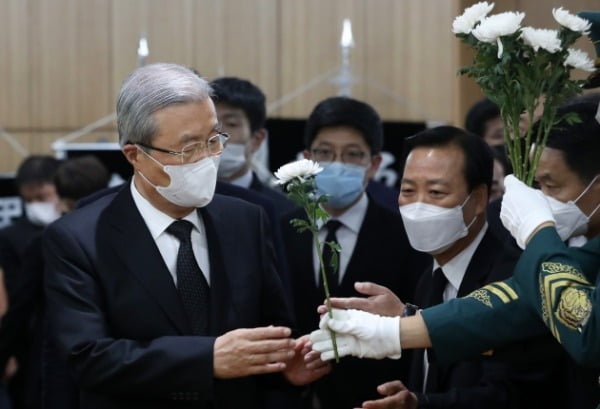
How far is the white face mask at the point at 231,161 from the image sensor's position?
13.5ft

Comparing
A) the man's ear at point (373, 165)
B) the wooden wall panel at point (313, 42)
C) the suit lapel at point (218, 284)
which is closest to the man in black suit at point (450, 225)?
the suit lapel at point (218, 284)

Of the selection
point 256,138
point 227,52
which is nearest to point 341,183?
point 256,138

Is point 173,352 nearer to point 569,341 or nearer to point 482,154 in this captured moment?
point 569,341

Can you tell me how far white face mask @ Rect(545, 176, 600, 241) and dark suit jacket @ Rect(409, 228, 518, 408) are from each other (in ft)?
0.60

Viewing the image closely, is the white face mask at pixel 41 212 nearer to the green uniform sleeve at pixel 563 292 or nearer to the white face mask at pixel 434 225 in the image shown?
the white face mask at pixel 434 225

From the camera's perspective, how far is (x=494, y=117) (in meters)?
4.64

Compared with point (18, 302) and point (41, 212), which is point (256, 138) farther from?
point (41, 212)

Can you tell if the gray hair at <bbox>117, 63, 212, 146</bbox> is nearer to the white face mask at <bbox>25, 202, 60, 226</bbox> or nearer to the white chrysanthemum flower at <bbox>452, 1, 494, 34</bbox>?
the white chrysanthemum flower at <bbox>452, 1, 494, 34</bbox>

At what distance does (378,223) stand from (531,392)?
1044 millimetres

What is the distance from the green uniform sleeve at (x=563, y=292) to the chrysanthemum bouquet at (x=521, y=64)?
0.75 ft

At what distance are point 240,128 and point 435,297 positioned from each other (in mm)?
1422

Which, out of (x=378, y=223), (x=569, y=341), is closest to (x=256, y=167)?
(x=378, y=223)

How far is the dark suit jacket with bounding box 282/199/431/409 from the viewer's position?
3.41m

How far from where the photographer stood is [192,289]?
2.64 meters
